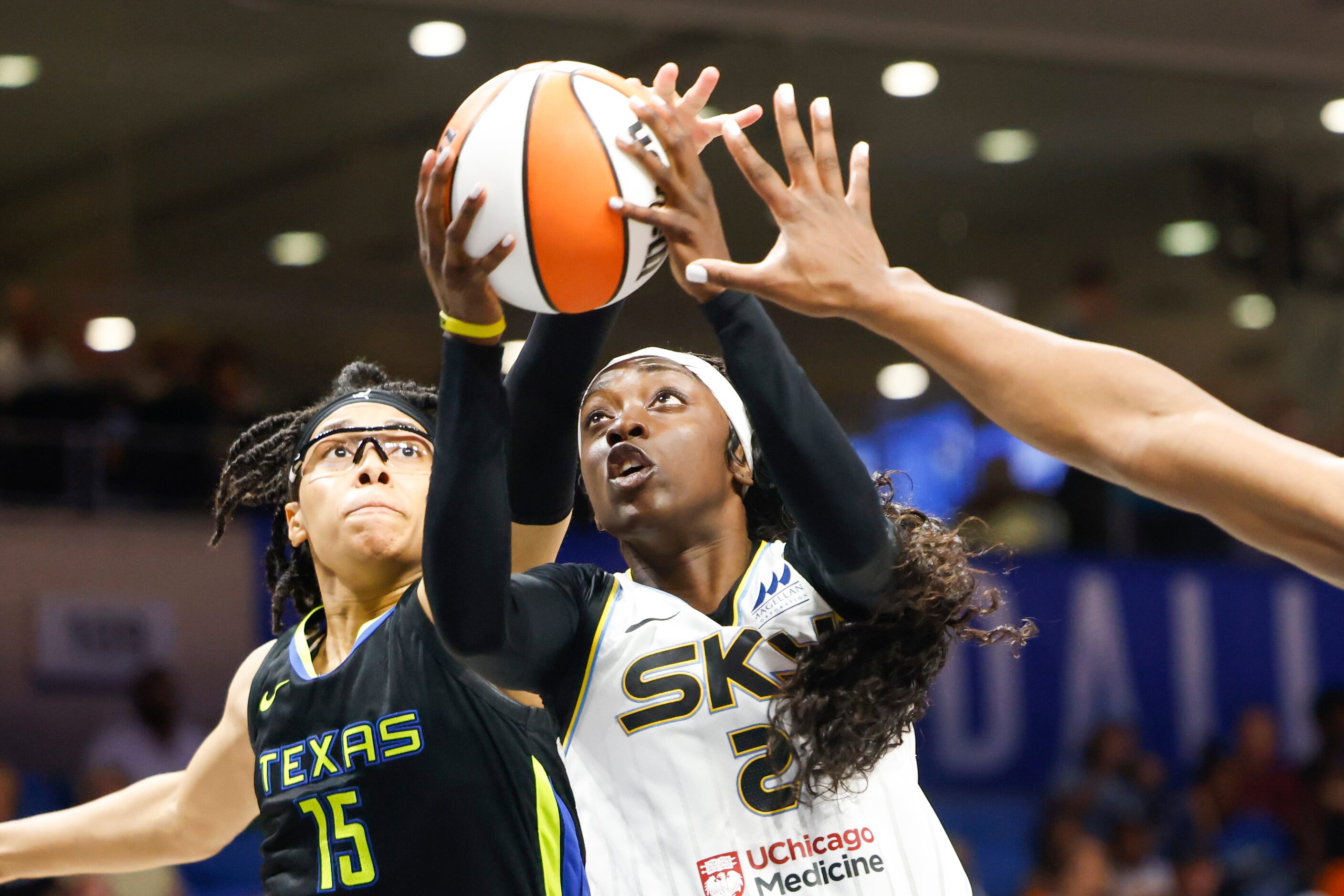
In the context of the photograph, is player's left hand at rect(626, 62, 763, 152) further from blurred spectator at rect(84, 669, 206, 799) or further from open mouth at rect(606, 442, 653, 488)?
blurred spectator at rect(84, 669, 206, 799)

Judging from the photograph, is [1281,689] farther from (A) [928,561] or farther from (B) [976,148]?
(A) [928,561]

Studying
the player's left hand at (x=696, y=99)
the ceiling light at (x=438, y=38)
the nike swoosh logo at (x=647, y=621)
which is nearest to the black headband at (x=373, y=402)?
the nike swoosh logo at (x=647, y=621)

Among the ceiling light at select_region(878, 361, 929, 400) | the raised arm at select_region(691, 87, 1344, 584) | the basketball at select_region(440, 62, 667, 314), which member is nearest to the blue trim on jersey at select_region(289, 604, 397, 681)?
the basketball at select_region(440, 62, 667, 314)

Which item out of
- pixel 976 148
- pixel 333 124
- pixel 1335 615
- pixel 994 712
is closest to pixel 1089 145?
pixel 976 148

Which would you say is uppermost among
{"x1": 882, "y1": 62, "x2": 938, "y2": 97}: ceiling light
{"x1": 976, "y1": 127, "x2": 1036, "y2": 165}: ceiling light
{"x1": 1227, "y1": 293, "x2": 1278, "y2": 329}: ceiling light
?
{"x1": 882, "y1": 62, "x2": 938, "y2": 97}: ceiling light

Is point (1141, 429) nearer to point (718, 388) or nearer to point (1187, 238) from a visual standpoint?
point (718, 388)

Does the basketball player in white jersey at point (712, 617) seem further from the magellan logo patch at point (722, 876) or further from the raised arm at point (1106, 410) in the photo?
the raised arm at point (1106, 410)

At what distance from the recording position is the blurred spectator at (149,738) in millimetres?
8195

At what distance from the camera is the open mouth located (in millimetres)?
3035

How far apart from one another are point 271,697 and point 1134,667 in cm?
848

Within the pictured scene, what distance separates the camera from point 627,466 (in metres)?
3.05

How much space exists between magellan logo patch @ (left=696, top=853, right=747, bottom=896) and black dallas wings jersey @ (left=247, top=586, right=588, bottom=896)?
0.60 meters

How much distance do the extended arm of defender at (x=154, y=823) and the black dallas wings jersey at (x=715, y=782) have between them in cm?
126

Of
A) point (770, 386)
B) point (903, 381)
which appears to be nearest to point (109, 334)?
point (903, 381)
